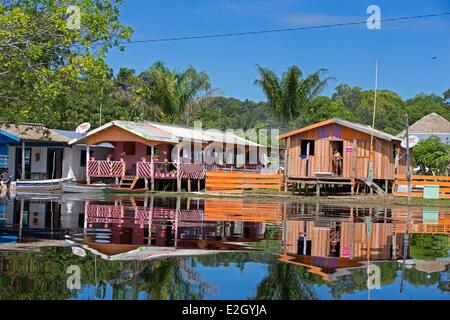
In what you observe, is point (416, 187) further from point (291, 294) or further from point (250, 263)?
point (291, 294)

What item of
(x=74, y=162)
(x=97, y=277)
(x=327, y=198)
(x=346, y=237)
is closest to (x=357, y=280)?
(x=97, y=277)

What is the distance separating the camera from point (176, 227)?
16.0 meters

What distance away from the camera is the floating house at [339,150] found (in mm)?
35938

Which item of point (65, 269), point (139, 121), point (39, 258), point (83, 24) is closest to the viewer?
point (65, 269)

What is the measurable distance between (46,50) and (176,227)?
9809 mm

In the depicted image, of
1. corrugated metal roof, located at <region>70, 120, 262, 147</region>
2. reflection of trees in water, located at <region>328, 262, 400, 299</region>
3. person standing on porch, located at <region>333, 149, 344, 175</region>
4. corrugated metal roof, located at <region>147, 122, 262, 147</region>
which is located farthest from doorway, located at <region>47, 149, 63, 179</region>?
reflection of trees in water, located at <region>328, 262, 400, 299</region>

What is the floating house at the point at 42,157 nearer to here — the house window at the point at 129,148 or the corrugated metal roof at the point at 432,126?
the house window at the point at 129,148

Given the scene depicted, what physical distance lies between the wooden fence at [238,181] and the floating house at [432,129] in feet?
79.9

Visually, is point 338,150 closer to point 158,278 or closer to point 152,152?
point 152,152

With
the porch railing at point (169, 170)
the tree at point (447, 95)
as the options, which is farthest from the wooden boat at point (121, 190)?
the tree at point (447, 95)

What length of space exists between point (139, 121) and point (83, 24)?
18.3 m
